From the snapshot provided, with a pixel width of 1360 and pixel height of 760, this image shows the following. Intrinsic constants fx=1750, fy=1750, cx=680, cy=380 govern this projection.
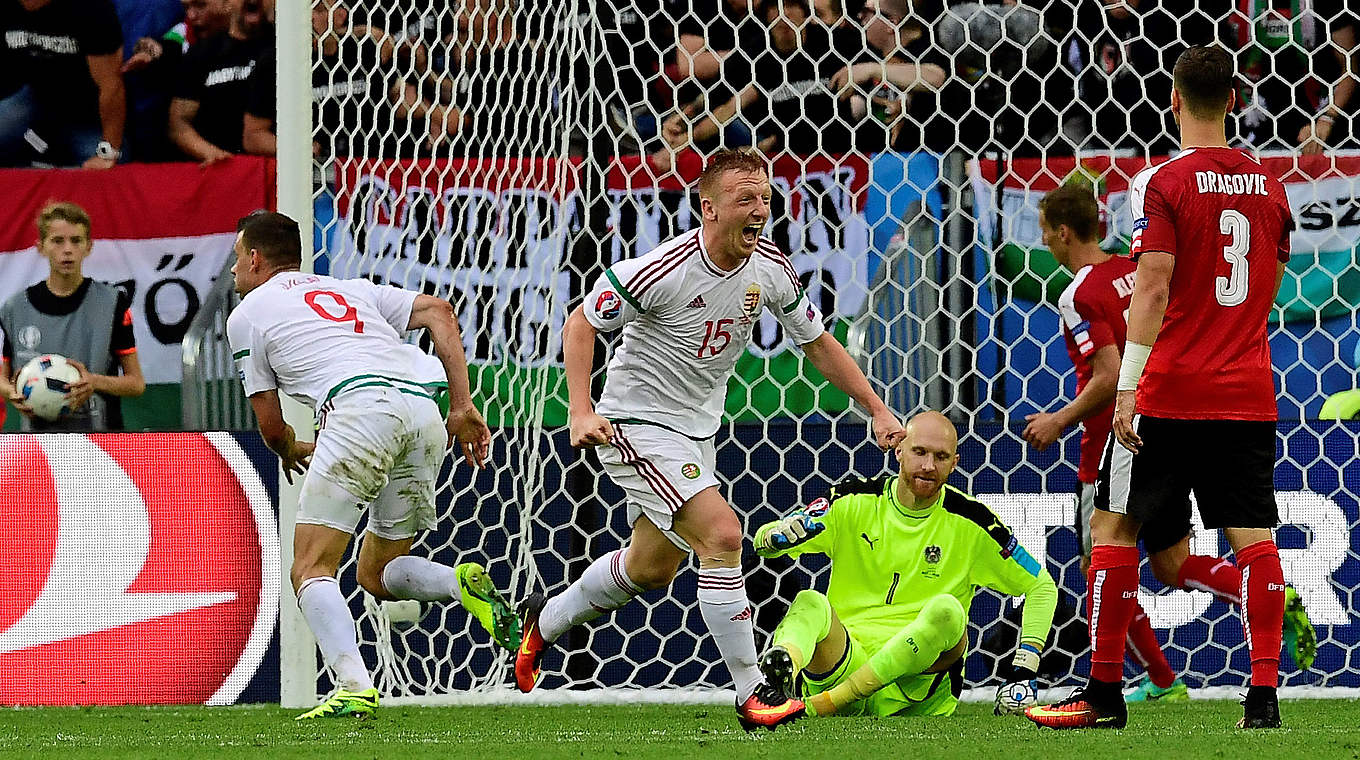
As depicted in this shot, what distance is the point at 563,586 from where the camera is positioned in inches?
245

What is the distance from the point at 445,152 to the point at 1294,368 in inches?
124

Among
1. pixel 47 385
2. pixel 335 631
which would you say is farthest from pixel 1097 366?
pixel 47 385

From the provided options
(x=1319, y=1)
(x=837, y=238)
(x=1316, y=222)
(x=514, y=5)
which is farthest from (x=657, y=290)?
(x=1319, y=1)

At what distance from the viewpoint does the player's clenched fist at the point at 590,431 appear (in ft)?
14.4

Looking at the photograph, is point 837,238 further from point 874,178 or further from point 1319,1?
point 1319,1

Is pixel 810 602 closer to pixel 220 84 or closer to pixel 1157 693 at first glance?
pixel 1157 693

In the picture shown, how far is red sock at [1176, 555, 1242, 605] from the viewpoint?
5.41 metres

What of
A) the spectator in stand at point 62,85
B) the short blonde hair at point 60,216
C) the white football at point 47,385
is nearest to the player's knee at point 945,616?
the white football at point 47,385

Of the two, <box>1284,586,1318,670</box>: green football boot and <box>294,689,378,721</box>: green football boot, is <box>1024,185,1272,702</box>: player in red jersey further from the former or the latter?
<box>294,689,378,721</box>: green football boot

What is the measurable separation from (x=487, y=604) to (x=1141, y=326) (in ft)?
7.20

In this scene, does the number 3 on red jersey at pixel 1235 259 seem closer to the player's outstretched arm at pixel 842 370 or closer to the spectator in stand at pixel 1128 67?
the player's outstretched arm at pixel 842 370

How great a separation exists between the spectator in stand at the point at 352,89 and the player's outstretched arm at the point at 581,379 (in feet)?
5.92

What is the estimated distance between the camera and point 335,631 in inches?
188

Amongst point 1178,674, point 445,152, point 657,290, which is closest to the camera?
point 657,290
